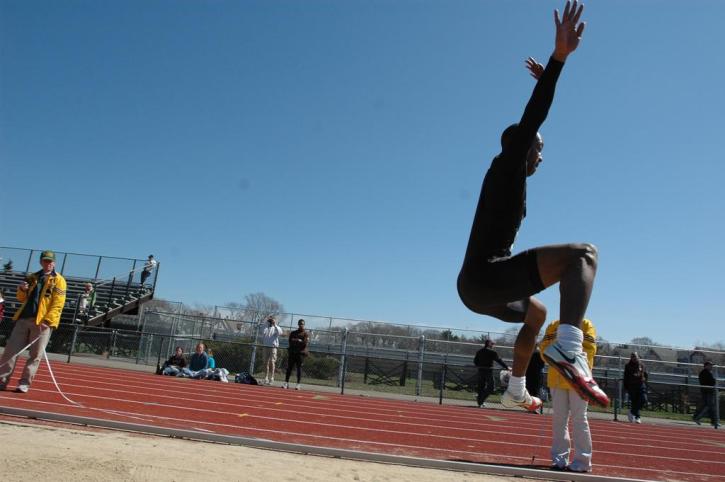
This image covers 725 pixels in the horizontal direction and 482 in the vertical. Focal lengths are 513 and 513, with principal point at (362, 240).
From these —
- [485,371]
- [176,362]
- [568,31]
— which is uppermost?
[568,31]

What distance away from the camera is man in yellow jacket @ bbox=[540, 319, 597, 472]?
4.90 meters

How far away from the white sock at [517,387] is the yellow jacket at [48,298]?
21.5ft

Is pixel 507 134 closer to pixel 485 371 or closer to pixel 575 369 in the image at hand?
pixel 575 369

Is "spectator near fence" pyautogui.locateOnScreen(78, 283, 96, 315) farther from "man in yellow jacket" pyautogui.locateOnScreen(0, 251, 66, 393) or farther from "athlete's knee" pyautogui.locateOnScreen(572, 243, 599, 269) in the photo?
"athlete's knee" pyautogui.locateOnScreen(572, 243, 599, 269)

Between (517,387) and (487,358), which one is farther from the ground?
(487,358)

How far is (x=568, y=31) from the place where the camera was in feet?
7.99

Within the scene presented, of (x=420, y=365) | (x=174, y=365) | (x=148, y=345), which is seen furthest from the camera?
(x=148, y=345)

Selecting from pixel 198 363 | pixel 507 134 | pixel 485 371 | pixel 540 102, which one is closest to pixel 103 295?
pixel 198 363

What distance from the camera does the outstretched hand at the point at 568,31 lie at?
2.41m

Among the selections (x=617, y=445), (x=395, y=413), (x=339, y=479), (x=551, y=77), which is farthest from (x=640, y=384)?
(x=551, y=77)

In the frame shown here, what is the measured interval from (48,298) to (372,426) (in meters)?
4.83

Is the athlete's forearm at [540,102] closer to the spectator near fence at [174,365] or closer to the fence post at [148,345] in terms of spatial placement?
the spectator near fence at [174,365]

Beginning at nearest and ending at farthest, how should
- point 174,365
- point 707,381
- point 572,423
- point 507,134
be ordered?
point 507,134, point 572,423, point 707,381, point 174,365

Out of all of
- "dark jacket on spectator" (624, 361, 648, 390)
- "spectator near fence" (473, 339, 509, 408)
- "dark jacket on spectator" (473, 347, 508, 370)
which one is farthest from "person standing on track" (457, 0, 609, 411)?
"dark jacket on spectator" (624, 361, 648, 390)
